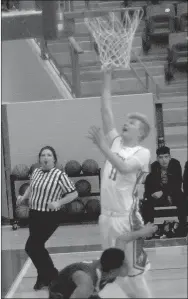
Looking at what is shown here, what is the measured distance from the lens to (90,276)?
5.32m

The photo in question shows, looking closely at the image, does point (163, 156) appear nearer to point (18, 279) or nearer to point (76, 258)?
point (76, 258)

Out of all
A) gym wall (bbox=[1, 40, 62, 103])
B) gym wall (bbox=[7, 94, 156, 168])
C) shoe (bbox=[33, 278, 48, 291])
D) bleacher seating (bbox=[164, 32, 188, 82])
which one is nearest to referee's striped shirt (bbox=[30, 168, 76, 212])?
shoe (bbox=[33, 278, 48, 291])

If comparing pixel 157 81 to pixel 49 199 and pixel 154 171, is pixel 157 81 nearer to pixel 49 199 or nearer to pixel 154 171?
pixel 154 171

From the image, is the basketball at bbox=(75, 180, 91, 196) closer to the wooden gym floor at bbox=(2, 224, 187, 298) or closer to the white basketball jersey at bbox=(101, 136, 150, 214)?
the wooden gym floor at bbox=(2, 224, 187, 298)

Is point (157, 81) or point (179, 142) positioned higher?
point (157, 81)

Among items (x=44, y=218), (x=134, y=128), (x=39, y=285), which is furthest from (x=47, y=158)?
(x=134, y=128)

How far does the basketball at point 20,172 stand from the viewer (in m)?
10.1

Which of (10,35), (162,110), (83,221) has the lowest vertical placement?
(83,221)

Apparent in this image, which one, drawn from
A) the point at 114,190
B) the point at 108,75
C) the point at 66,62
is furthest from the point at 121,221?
the point at 66,62

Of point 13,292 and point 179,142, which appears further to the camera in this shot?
point 179,142

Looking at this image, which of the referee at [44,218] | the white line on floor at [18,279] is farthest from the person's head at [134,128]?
the white line on floor at [18,279]

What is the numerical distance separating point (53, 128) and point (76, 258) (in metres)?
2.65

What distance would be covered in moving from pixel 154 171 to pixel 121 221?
3.12 m

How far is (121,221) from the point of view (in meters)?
5.69
